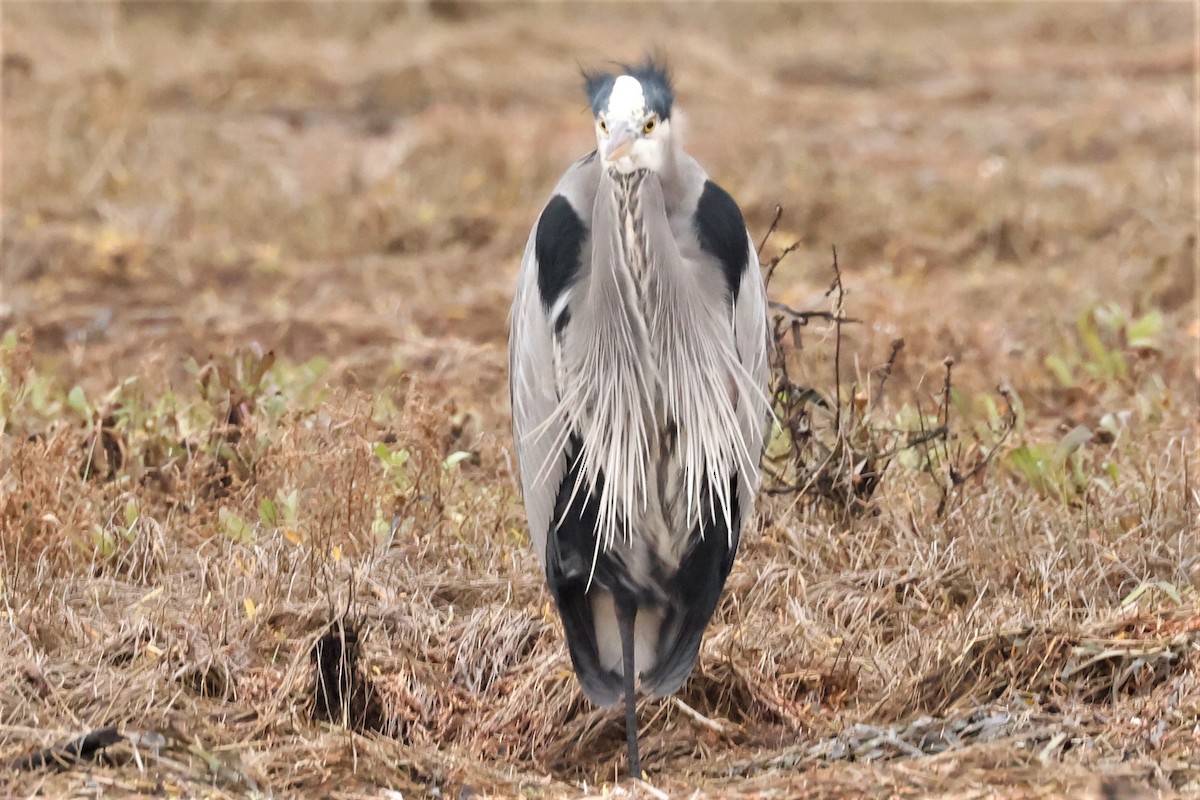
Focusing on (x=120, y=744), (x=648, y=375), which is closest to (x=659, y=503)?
(x=648, y=375)

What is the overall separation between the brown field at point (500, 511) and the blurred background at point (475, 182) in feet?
0.12

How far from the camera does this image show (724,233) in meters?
2.90

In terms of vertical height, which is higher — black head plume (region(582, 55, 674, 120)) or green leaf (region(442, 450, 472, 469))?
black head plume (region(582, 55, 674, 120))

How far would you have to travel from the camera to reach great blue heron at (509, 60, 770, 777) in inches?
111

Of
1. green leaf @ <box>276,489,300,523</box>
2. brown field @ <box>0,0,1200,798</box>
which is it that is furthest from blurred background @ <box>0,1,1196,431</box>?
green leaf @ <box>276,489,300,523</box>

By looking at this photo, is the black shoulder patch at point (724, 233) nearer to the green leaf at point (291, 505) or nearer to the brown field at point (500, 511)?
the brown field at point (500, 511)

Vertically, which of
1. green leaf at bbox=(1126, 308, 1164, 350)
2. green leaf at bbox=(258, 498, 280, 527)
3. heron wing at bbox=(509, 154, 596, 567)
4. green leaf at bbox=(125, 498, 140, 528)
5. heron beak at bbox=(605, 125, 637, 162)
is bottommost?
green leaf at bbox=(1126, 308, 1164, 350)

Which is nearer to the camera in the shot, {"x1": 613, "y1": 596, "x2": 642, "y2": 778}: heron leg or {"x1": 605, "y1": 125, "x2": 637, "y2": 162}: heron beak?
{"x1": 605, "y1": 125, "x2": 637, "y2": 162}: heron beak

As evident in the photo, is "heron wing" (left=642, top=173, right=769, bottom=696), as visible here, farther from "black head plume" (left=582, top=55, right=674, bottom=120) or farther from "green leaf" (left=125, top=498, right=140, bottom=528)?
"green leaf" (left=125, top=498, right=140, bottom=528)

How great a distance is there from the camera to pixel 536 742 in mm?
2977

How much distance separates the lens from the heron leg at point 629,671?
2840 mm

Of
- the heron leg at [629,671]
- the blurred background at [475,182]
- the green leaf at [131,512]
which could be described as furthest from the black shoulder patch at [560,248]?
the blurred background at [475,182]

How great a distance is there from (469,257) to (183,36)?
8124 mm

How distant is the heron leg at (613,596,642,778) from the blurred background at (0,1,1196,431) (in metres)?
1.69
